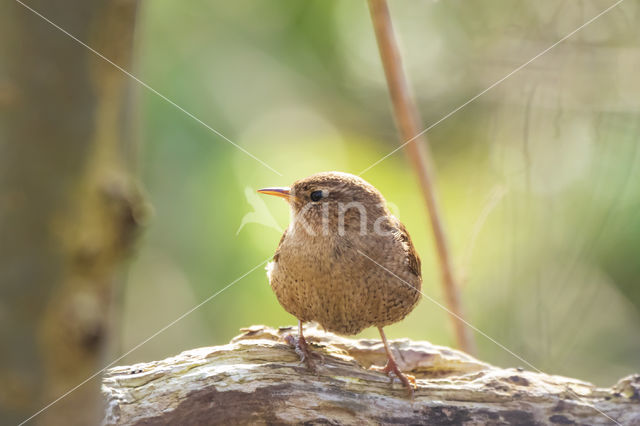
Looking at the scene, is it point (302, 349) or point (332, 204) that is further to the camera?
point (332, 204)

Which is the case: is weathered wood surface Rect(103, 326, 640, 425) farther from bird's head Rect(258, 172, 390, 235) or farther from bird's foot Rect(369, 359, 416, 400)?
bird's head Rect(258, 172, 390, 235)

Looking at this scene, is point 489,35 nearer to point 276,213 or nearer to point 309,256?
point 276,213

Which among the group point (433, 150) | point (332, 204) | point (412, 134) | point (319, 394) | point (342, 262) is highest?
point (433, 150)

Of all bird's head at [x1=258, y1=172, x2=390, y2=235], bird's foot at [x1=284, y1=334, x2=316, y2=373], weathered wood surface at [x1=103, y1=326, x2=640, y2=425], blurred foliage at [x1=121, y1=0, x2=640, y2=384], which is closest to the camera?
weathered wood surface at [x1=103, y1=326, x2=640, y2=425]

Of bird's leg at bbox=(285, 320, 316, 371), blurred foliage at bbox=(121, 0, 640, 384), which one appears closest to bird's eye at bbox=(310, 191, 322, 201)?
bird's leg at bbox=(285, 320, 316, 371)

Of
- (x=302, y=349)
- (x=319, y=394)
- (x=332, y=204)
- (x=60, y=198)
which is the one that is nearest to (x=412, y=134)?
(x=332, y=204)

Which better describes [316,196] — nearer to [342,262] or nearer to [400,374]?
[342,262]

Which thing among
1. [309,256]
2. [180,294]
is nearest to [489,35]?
[309,256]

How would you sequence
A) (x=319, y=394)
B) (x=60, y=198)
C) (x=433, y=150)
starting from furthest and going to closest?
1. (x=433, y=150)
2. (x=319, y=394)
3. (x=60, y=198)
